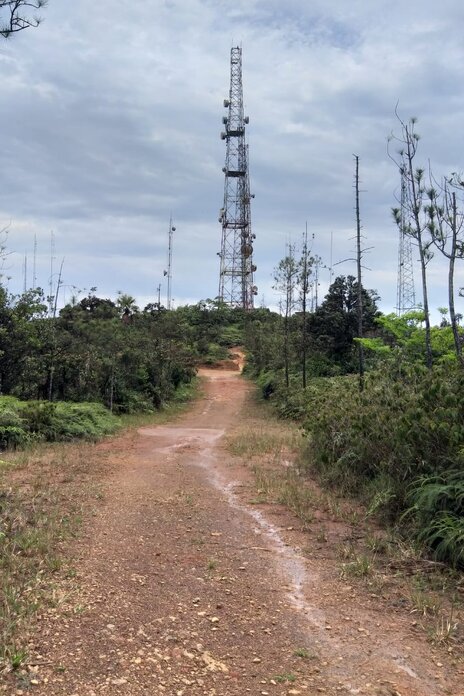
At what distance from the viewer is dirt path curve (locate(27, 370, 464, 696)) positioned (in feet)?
10.7

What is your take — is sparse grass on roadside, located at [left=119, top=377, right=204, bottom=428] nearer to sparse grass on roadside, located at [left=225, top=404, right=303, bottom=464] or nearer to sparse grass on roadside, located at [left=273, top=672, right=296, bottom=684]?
sparse grass on roadside, located at [left=225, top=404, right=303, bottom=464]

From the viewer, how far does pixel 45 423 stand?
513 inches

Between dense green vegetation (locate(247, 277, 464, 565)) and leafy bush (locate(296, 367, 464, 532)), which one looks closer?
dense green vegetation (locate(247, 277, 464, 565))

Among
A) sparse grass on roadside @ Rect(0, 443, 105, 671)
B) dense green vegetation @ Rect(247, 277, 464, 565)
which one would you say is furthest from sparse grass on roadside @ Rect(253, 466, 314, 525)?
sparse grass on roadside @ Rect(0, 443, 105, 671)

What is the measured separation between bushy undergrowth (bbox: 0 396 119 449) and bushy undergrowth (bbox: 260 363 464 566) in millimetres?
6290

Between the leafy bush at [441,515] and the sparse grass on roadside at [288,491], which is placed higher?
the leafy bush at [441,515]

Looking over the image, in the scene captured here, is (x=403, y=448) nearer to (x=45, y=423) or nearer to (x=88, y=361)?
(x=45, y=423)

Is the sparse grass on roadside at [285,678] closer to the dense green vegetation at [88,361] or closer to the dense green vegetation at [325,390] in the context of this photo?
the dense green vegetation at [325,390]

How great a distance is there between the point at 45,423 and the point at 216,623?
1004cm

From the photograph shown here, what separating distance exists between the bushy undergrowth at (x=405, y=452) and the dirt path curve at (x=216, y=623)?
1.33 m

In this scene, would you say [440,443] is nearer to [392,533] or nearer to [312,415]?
[392,533]

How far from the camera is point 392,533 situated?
20.2ft

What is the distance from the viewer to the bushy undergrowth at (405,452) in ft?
18.9

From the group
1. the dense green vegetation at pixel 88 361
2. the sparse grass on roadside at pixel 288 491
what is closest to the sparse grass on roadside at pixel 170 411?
the dense green vegetation at pixel 88 361
